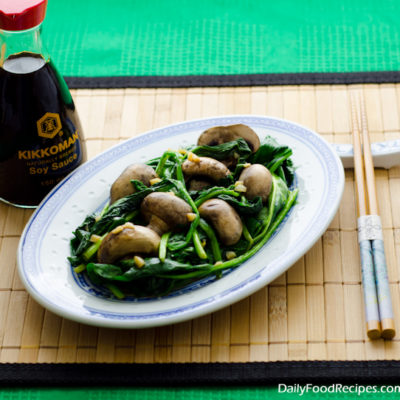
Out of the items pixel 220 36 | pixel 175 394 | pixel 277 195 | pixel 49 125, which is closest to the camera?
pixel 175 394

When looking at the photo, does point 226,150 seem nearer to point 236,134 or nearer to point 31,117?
point 236,134

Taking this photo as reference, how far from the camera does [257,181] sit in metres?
1.71

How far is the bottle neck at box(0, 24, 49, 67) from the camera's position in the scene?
1721mm

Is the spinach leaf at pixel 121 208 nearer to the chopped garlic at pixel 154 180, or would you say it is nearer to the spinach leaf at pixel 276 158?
the chopped garlic at pixel 154 180

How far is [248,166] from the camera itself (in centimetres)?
176

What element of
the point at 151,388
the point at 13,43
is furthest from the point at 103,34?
the point at 151,388

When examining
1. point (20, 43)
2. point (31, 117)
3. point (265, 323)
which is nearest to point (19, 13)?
point (20, 43)

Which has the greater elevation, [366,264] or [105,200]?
[105,200]

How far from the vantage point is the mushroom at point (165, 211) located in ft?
5.28

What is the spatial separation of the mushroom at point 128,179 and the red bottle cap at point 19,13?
1.40 ft

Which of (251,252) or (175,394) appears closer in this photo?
(175,394)

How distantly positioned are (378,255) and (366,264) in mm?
42

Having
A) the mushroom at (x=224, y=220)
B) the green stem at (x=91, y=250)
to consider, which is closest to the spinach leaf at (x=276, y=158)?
the mushroom at (x=224, y=220)

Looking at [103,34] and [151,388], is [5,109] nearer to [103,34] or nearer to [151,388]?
[151,388]
